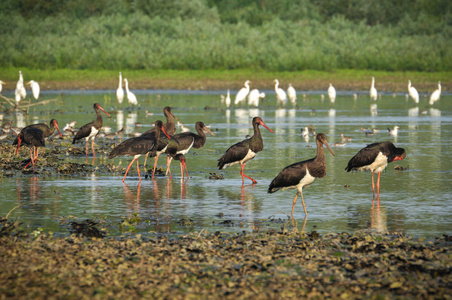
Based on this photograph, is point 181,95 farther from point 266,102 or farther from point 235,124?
point 235,124

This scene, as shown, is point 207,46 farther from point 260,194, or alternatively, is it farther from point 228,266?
point 228,266

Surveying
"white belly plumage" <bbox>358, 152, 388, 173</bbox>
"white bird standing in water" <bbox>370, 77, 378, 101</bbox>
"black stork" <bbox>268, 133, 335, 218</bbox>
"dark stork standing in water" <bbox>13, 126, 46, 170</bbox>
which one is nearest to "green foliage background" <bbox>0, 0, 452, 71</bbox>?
"white bird standing in water" <bbox>370, 77, 378, 101</bbox>

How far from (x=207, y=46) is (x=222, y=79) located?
6220 mm

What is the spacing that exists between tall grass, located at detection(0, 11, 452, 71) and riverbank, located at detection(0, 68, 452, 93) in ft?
4.47

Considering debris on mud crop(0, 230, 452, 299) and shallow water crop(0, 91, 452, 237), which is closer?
debris on mud crop(0, 230, 452, 299)

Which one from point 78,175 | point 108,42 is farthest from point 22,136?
point 108,42

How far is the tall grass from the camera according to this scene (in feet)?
202

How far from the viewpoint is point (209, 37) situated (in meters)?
66.4

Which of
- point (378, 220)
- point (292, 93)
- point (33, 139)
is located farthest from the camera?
point (292, 93)

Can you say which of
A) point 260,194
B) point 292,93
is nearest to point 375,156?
point 260,194

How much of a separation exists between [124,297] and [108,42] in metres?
58.5

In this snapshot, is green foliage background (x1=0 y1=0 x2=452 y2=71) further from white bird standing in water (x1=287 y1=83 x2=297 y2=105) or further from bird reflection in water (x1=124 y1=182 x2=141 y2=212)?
bird reflection in water (x1=124 y1=182 x2=141 y2=212)

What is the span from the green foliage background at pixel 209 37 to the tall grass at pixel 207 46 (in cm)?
9

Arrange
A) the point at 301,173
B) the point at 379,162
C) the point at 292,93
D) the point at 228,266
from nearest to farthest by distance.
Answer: the point at 228,266 → the point at 301,173 → the point at 379,162 → the point at 292,93
